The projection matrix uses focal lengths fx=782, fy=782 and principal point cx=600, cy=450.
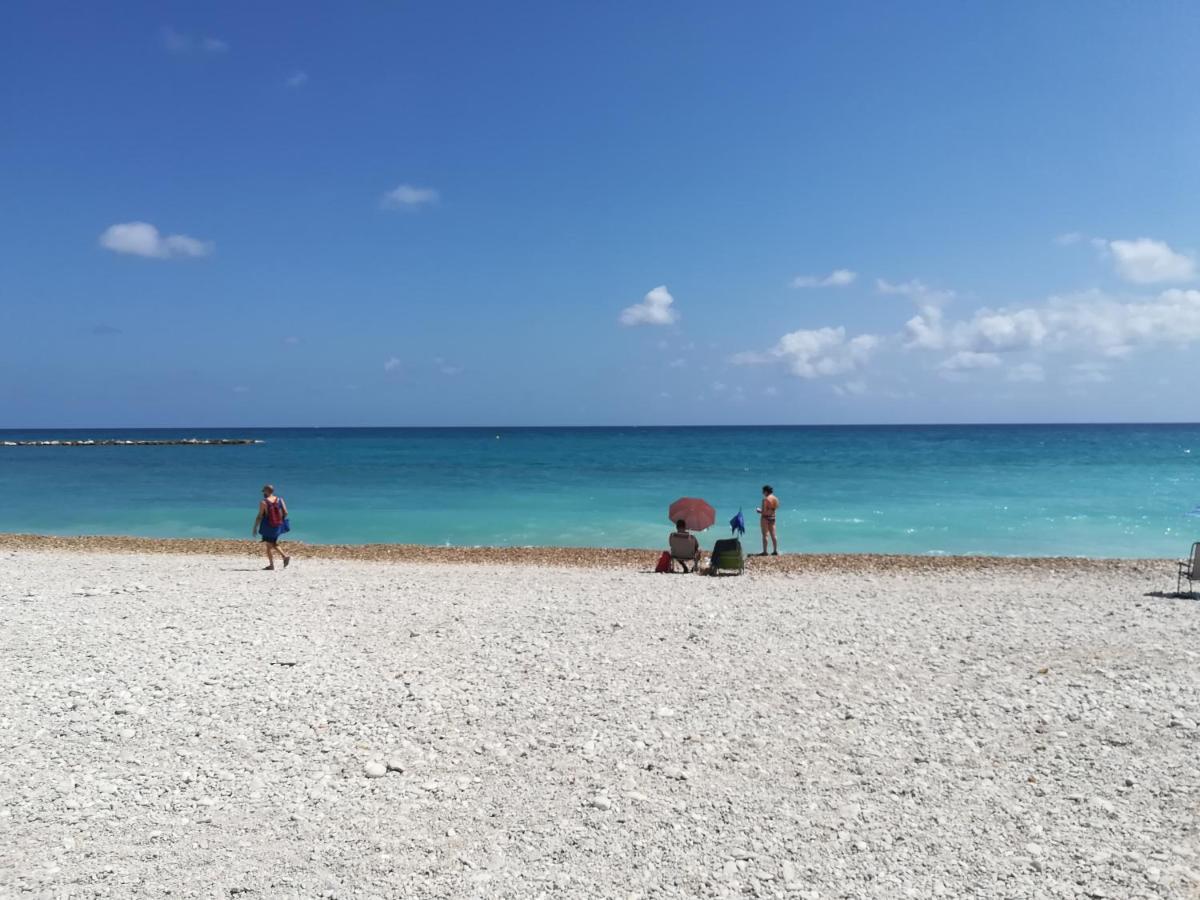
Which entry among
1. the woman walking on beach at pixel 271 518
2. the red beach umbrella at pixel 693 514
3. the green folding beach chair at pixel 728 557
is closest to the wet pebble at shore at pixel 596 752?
the woman walking on beach at pixel 271 518

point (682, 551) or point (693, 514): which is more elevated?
point (693, 514)

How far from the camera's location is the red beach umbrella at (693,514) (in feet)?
52.9

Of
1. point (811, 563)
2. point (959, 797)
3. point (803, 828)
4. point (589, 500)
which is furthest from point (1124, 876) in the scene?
point (589, 500)

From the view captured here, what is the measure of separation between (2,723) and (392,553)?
13.2 m

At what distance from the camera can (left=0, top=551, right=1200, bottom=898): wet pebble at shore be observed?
480cm

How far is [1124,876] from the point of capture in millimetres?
4680

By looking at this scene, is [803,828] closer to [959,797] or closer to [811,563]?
[959,797]

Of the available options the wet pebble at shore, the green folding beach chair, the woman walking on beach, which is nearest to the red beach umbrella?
the green folding beach chair

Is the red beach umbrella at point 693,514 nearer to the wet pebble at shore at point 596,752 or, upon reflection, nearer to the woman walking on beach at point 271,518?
the wet pebble at shore at point 596,752

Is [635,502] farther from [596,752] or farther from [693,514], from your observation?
[596,752]

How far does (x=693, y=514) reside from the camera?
53.4 ft

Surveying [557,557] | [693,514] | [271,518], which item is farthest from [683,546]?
[271,518]

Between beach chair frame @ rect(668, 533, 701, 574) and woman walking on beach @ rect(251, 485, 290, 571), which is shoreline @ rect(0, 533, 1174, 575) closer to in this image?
beach chair frame @ rect(668, 533, 701, 574)

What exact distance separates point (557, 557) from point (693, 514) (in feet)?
14.3
